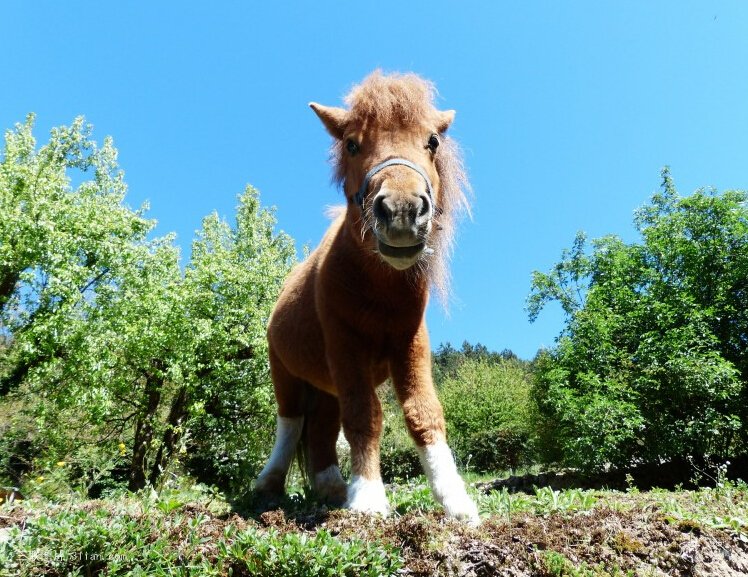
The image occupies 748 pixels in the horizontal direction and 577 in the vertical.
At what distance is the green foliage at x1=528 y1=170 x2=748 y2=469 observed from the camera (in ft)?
48.3

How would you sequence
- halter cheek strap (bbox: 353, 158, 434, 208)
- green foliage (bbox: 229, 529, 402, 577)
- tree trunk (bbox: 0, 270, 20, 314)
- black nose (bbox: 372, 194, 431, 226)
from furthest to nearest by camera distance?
tree trunk (bbox: 0, 270, 20, 314), halter cheek strap (bbox: 353, 158, 434, 208), black nose (bbox: 372, 194, 431, 226), green foliage (bbox: 229, 529, 402, 577)

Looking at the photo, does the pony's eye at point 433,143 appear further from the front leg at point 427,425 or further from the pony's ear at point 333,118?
the front leg at point 427,425

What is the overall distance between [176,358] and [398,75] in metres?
13.2

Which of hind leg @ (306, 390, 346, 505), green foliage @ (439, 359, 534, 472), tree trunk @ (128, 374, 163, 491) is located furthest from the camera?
green foliage @ (439, 359, 534, 472)

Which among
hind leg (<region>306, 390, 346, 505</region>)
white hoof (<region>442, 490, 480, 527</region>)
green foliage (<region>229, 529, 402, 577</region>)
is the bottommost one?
green foliage (<region>229, 529, 402, 577</region>)

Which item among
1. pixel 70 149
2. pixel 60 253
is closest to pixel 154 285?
pixel 60 253

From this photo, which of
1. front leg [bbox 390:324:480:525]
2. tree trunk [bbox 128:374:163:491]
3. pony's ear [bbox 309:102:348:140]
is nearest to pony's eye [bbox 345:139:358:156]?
pony's ear [bbox 309:102:348:140]

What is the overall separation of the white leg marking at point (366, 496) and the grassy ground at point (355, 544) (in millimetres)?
113

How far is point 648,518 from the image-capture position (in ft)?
9.58

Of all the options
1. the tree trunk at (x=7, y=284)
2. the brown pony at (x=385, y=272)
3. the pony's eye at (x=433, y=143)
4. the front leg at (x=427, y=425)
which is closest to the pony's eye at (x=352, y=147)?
the brown pony at (x=385, y=272)

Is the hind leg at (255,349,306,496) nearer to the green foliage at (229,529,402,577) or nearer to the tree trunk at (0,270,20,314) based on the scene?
the green foliage at (229,529,402,577)

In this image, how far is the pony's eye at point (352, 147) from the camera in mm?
3212

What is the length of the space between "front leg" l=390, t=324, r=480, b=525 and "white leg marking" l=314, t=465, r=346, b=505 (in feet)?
3.63

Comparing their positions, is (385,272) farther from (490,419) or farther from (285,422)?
(490,419)
